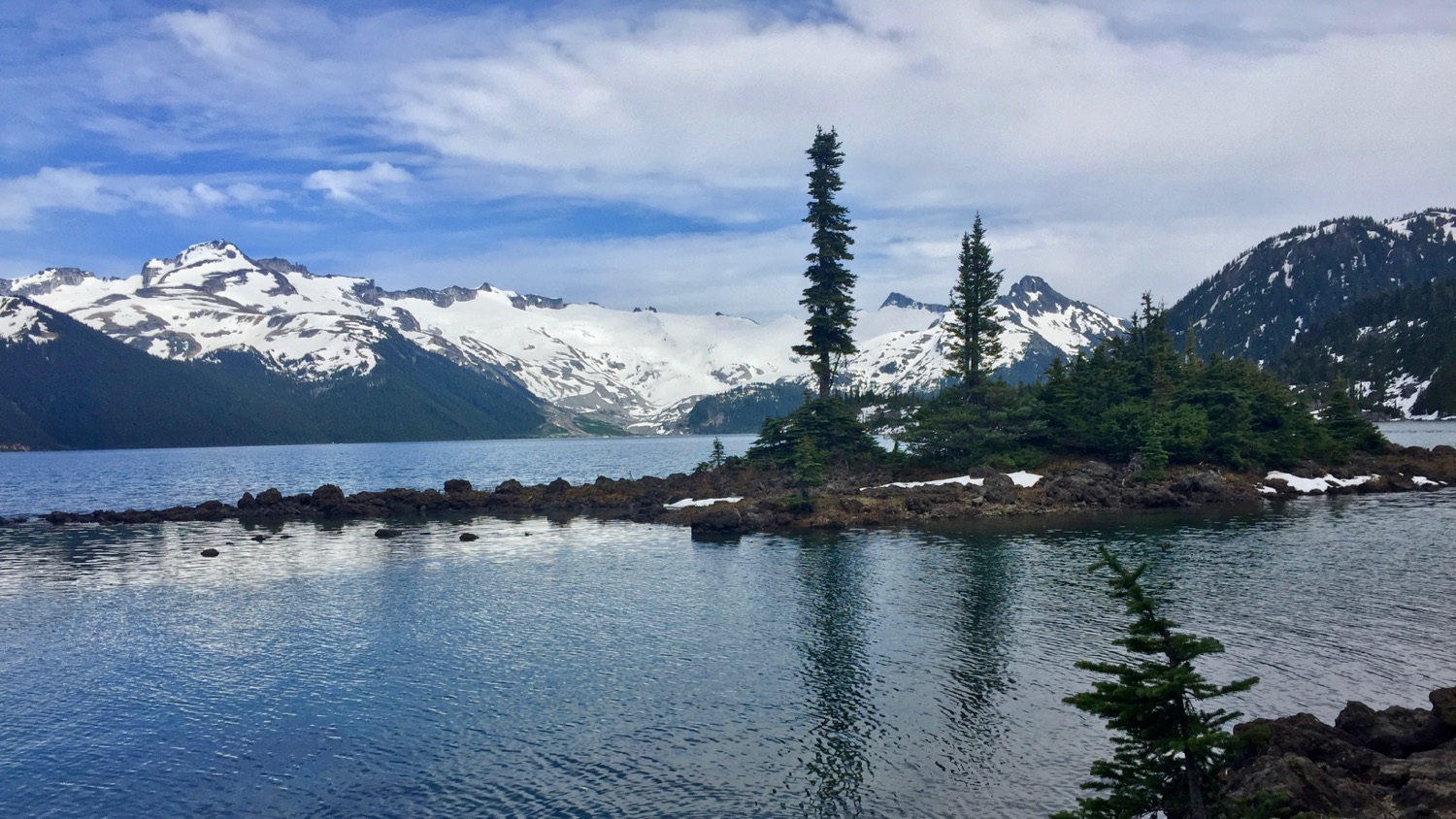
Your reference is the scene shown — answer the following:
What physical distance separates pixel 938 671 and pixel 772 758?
9.82 m

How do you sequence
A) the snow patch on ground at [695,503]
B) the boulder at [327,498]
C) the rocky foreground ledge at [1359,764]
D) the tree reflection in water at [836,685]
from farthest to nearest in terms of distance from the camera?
the boulder at [327,498] < the snow patch on ground at [695,503] < the tree reflection in water at [836,685] < the rocky foreground ledge at [1359,764]

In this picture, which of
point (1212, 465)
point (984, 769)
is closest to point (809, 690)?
point (984, 769)

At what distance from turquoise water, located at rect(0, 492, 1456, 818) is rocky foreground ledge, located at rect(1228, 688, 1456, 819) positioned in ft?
14.2

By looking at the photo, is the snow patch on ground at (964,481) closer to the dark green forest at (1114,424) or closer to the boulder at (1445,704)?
the dark green forest at (1114,424)

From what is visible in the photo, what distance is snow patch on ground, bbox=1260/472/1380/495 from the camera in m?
86.4

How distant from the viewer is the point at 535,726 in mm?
28906

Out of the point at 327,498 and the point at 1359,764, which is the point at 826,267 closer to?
the point at 327,498

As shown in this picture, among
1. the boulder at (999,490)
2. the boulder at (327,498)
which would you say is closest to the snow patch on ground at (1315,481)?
the boulder at (999,490)

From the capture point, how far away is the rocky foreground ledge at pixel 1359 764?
728 inches

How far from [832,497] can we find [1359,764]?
208 ft

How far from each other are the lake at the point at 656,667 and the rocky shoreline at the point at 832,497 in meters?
14.5

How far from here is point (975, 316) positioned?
107 m

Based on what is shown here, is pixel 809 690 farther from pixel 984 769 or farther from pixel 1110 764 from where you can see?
pixel 1110 764

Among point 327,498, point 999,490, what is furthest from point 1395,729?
point 327,498
